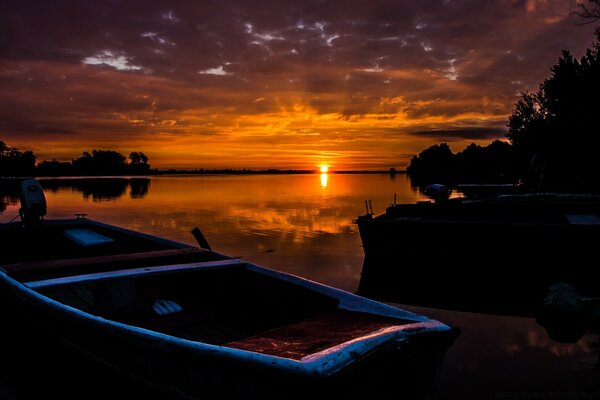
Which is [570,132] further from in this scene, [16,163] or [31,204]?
[16,163]

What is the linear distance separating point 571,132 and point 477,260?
73.1 feet

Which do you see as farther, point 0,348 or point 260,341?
point 0,348

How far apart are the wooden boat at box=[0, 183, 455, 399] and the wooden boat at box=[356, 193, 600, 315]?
7.90 metres

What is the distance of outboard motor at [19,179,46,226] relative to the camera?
14758 millimetres

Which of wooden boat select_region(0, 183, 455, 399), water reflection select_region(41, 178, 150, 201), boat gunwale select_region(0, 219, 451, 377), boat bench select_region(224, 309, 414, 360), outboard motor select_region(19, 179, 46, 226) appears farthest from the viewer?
water reflection select_region(41, 178, 150, 201)

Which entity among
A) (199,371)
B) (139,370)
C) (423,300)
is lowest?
(423,300)

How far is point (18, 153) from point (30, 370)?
8041 inches

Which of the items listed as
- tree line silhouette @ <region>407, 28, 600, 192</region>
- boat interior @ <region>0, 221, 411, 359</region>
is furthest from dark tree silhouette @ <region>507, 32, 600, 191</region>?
boat interior @ <region>0, 221, 411, 359</region>

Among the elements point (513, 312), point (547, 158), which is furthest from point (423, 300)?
point (547, 158)

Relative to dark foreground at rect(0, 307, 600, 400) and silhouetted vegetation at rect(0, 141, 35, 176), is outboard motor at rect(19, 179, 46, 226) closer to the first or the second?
dark foreground at rect(0, 307, 600, 400)

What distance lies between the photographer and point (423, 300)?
47.2ft

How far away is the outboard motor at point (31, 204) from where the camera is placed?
581 inches

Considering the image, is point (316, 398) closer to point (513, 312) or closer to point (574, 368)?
point (574, 368)

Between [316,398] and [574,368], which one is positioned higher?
[316,398]
